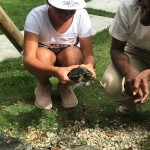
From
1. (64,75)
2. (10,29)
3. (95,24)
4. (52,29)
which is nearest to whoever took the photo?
(64,75)

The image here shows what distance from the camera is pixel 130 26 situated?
297cm

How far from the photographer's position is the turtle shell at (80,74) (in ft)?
9.16

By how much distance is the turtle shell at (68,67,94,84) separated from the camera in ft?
9.16

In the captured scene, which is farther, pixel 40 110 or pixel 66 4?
pixel 40 110

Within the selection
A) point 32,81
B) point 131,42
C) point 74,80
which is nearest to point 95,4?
point 32,81

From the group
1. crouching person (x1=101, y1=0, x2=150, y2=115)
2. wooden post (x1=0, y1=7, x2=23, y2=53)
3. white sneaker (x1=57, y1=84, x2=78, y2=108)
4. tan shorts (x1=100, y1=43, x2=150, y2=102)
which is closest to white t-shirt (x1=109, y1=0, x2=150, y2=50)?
crouching person (x1=101, y1=0, x2=150, y2=115)

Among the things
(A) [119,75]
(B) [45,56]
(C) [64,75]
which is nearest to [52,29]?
(B) [45,56]

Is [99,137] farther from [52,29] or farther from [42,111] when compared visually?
[52,29]

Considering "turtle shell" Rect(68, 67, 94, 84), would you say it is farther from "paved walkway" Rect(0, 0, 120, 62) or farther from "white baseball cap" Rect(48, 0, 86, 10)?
"paved walkway" Rect(0, 0, 120, 62)

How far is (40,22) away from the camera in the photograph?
3184mm

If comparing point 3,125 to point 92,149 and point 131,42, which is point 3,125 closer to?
point 92,149

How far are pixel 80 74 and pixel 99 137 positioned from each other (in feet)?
2.05

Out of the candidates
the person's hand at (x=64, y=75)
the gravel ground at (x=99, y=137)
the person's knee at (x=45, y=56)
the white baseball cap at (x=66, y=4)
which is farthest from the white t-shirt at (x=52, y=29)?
the gravel ground at (x=99, y=137)

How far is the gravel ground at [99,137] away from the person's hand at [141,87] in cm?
51
